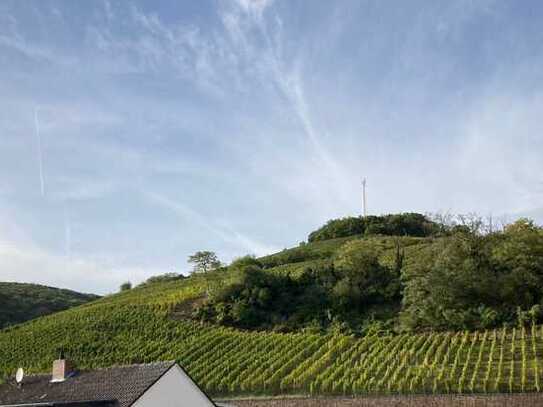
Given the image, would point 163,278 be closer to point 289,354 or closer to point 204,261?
point 204,261

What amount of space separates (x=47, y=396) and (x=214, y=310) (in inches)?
939

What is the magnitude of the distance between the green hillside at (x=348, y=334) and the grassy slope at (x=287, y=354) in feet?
0.25

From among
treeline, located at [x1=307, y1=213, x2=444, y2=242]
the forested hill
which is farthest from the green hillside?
treeline, located at [x1=307, y1=213, x2=444, y2=242]

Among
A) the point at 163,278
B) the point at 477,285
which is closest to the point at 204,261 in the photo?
the point at 163,278

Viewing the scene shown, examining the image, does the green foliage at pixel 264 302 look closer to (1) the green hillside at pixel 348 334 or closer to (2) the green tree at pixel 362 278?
(1) the green hillside at pixel 348 334

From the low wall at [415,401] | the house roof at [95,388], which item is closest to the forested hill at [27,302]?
the low wall at [415,401]

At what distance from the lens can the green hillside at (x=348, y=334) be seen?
102 ft

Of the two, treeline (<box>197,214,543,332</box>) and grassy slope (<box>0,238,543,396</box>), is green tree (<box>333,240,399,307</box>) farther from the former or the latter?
grassy slope (<box>0,238,543,396</box>)

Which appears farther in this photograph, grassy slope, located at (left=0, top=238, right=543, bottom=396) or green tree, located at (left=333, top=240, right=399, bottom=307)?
green tree, located at (left=333, top=240, right=399, bottom=307)

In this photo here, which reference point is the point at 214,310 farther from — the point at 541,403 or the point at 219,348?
the point at 541,403

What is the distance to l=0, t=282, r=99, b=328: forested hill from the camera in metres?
77.7

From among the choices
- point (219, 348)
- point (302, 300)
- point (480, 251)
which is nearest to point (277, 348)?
point (219, 348)

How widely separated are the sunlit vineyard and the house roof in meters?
9.39

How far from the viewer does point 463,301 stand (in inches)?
1532
